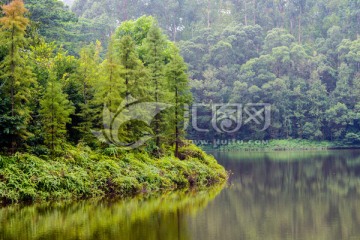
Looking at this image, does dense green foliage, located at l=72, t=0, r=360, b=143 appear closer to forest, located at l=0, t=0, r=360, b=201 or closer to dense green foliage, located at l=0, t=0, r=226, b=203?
forest, located at l=0, t=0, r=360, b=201

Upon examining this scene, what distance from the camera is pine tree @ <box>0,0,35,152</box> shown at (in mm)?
22172

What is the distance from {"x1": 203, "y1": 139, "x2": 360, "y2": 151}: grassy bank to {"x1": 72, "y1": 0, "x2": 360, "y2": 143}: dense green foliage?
0.95m

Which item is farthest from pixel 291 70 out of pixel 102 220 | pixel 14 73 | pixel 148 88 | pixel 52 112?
pixel 102 220

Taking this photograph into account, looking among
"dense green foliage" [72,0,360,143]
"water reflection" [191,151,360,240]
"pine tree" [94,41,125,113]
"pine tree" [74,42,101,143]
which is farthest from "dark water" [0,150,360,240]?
"dense green foliage" [72,0,360,143]

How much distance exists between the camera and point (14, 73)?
73.9 feet

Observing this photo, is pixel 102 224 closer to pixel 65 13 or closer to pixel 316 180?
pixel 316 180

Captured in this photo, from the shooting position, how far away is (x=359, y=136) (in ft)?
227

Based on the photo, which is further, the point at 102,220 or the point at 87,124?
the point at 87,124

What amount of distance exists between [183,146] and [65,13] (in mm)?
21502

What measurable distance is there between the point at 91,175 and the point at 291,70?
53502 millimetres

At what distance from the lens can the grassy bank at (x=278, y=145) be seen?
220 feet

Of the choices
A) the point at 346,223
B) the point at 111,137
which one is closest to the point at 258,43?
the point at 111,137

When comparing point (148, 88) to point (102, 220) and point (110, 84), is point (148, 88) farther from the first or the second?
point (102, 220)

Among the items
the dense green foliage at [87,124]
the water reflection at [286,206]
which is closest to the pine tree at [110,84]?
the dense green foliage at [87,124]
